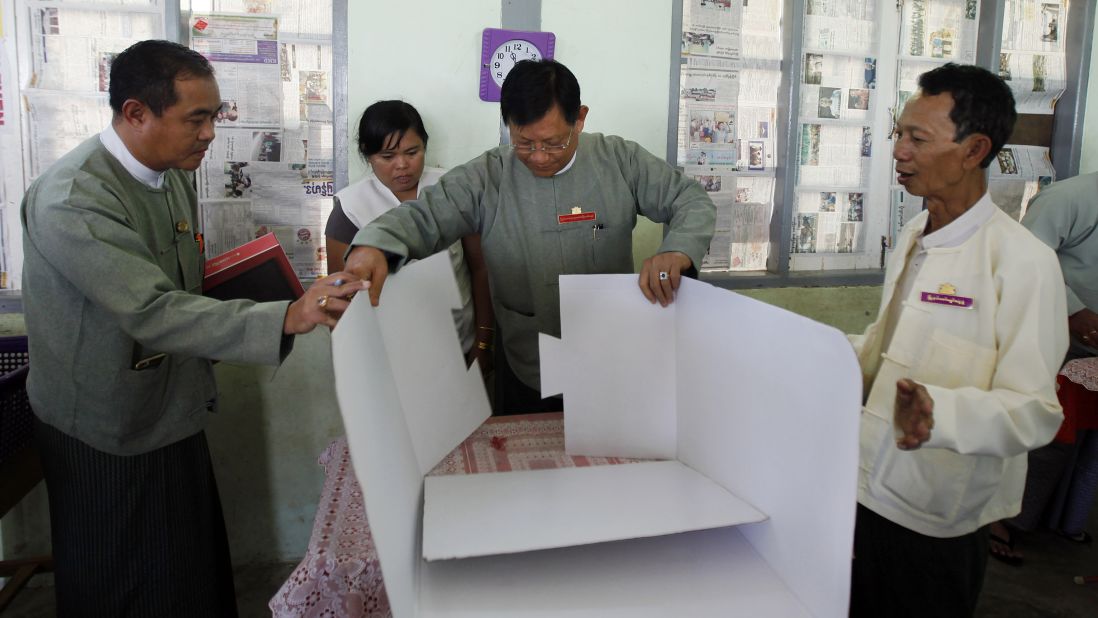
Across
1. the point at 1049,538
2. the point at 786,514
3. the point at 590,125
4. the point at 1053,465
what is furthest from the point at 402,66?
the point at 1049,538

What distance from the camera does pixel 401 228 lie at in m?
1.52

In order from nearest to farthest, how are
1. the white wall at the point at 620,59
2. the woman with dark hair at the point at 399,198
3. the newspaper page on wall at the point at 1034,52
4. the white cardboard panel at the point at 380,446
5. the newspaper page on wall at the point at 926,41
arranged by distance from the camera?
the white cardboard panel at the point at 380,446 < the woman with dark hair at the point at 399,198 < the white wall at the point at 620,59 < the newspaper page on wall at the point at 926,41 < the newspaper page on wall at the point at 1034,52

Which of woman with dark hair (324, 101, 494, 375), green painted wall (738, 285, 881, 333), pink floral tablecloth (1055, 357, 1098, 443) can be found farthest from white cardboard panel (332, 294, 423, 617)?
pink floral tablecloth (1055, 357, 1098, 443)

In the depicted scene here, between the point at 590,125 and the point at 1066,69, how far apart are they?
228 cm

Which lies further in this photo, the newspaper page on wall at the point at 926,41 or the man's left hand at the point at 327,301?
the newspaper page on wall at the point at 926,41

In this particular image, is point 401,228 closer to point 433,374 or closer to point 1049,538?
point 433,374

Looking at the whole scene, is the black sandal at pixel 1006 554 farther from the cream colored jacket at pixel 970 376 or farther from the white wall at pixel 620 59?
the white wall at pixel 620 59

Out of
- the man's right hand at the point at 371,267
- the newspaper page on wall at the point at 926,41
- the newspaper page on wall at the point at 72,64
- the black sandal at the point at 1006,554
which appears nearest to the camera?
the man's right hand at the point at 371,267

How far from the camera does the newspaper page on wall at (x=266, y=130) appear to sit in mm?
2428

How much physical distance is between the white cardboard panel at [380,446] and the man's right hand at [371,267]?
42 mm

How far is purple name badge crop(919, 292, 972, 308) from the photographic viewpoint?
120cm

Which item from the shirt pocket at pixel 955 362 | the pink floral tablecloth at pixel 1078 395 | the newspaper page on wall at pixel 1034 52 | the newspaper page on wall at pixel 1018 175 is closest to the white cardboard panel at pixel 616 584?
the shirt pocket at pixel 955 362

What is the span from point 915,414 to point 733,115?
2.12 metres

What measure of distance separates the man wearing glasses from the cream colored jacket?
0.47 meters
